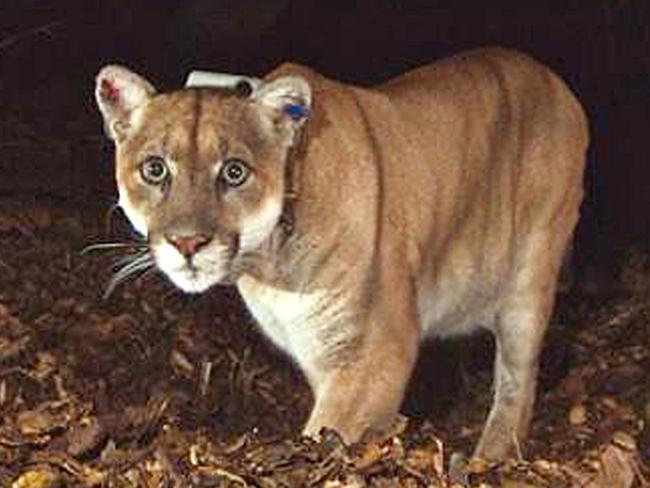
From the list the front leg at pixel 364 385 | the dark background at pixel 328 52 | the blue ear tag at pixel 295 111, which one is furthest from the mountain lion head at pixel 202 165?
the dark background at pixel 328 52

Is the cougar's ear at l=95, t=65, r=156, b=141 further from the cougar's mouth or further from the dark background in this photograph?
the dark background

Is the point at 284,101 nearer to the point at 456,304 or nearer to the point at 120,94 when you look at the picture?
the point at 120,94

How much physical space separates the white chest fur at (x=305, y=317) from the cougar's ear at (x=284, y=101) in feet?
1.44

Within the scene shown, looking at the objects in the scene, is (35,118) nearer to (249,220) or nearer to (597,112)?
(597,112)

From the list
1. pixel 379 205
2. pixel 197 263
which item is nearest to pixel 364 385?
pixel 379 205

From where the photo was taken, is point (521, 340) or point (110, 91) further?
point (521, 340)

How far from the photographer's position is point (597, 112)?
7.47 meters

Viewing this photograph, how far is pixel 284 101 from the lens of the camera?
4.12 meters

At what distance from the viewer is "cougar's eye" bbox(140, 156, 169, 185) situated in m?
4.04

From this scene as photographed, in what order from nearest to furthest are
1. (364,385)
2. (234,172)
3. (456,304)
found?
(234,172)
(364,385)
(456,304)

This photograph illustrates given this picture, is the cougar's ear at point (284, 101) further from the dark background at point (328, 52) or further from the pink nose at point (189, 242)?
the dark background at point (328, 52)

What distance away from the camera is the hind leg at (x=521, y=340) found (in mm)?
5348

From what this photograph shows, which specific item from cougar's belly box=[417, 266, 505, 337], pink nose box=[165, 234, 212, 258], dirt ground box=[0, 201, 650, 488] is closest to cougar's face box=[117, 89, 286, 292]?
pink nose box=[165, 234, 212, 258]

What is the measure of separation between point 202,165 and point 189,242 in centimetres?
20
